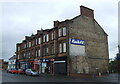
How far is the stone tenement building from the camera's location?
37500 mm

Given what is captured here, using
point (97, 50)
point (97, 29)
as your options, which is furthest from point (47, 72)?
point (97, 29)

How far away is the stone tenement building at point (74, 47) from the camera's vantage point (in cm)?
3750

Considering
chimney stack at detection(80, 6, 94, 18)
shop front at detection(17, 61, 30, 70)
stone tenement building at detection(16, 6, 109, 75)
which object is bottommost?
shop front at detection(17, 61, 30, 70)

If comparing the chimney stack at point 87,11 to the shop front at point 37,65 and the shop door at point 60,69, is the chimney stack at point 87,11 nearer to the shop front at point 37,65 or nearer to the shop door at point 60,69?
the shop door at point 60,69

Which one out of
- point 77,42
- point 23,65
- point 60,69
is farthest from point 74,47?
point 23,65

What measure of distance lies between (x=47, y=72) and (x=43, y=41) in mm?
8717

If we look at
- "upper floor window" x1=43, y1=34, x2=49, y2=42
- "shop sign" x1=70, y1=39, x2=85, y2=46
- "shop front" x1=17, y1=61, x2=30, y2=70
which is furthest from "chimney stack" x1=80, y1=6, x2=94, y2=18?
"shop front" x1=17, y1=61, x2=30, y2=70

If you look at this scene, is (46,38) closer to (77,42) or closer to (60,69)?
(77,42)

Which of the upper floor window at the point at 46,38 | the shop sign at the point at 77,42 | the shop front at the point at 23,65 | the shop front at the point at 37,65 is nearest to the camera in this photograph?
the shop sign at the point at 77,42

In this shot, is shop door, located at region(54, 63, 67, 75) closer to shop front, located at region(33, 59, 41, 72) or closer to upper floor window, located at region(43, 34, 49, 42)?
upper floor window, located at region(43, 34, 49, 42)

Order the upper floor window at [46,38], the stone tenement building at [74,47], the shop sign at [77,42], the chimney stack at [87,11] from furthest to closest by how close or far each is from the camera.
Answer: the upper floor window at [46,38], the chimney stack at [87,11], the shop sign at [77,42], the stone tenement building at [74,47]

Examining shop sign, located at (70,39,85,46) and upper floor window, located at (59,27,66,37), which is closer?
shop sign, located at (70,39,85,46)

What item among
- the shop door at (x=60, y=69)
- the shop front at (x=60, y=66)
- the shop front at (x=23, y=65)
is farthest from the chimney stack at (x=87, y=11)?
the shop front at (x=23, y=65)

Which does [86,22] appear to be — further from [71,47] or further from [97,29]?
[71,47]
